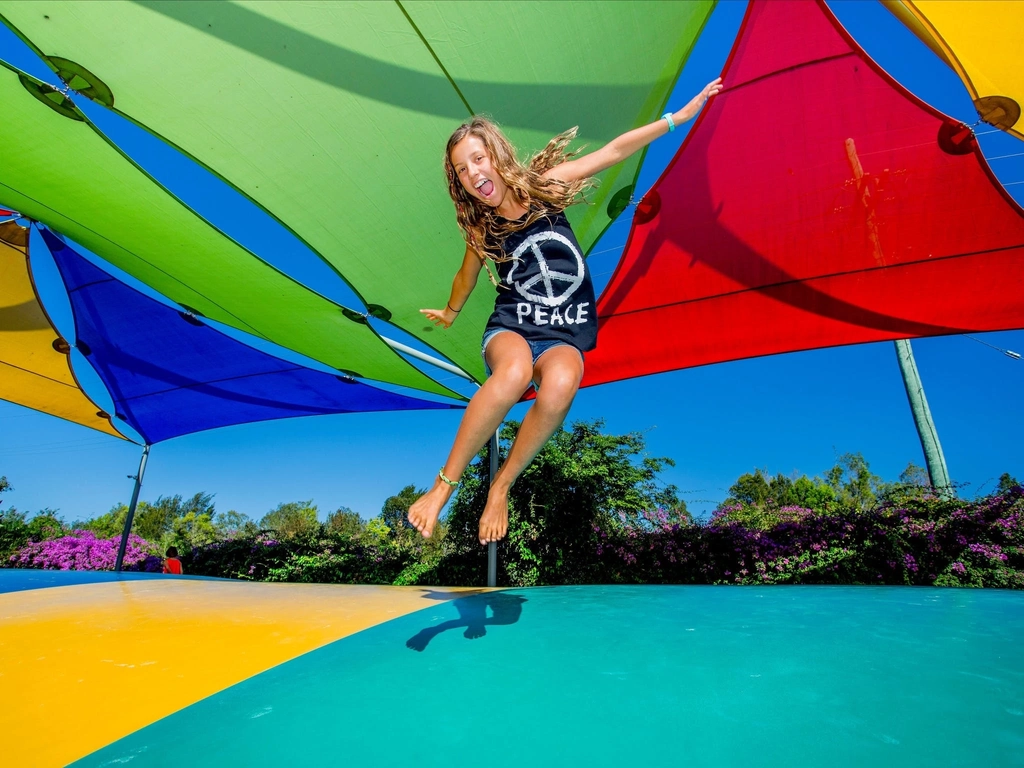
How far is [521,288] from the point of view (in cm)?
151

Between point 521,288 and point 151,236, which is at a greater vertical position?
point 151,236

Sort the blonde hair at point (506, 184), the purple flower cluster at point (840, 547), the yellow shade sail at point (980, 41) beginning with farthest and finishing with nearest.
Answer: the purple flower cluster at point (840, 547)
the yellow shade sail at point (980, 41)
the blonde hair at point (506, 184)

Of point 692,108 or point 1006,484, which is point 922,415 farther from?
point 692,108

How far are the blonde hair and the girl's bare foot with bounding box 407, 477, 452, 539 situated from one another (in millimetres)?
595

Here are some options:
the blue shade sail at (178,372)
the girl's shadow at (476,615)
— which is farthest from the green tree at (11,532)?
the girl's shadow at (476,615)

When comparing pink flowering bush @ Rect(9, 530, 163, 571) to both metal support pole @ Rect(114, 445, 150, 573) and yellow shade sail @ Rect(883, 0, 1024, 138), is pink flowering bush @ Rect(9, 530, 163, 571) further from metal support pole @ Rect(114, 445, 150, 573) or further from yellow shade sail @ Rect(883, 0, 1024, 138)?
yellow shade sail @ Rect(883, 0, 1024, 138)

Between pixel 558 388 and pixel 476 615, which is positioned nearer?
pixel 558 388

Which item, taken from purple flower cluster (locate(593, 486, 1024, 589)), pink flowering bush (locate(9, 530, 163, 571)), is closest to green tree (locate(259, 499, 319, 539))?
pink flowering bush (locate(9, 530, 163, 571))

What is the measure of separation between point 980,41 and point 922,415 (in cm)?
613

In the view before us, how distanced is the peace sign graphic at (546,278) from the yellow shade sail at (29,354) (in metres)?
4.66

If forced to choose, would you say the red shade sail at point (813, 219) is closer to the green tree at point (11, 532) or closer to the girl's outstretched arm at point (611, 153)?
the girl's outstretched arm at point (611, 153)

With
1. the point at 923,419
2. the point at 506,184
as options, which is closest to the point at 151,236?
the point at 506,184

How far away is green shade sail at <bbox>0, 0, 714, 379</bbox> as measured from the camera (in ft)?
6.77

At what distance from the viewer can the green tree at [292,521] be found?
25.5 feet
